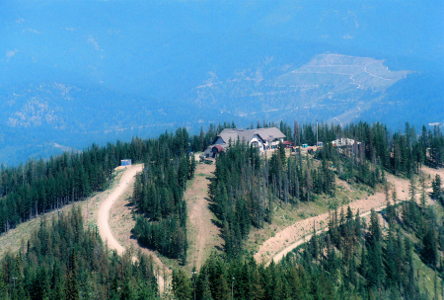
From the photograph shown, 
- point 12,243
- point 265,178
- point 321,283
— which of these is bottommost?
point 321,283

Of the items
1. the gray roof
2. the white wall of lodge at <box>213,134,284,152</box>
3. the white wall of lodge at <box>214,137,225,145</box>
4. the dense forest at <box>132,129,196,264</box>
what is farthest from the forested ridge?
the white wall of lodge at <box>213,134,284,152</box>

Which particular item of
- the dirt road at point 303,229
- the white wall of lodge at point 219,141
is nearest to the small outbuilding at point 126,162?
the white wall of lodge at point 219,141

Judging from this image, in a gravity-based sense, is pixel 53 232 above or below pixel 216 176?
below

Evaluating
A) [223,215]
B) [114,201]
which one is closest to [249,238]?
[223,215]

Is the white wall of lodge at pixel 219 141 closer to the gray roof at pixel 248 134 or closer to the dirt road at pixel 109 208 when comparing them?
the gray roof at pixel 248 134

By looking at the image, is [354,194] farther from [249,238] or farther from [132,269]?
[132,269]

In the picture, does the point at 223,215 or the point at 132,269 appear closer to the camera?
the point at 132,269
